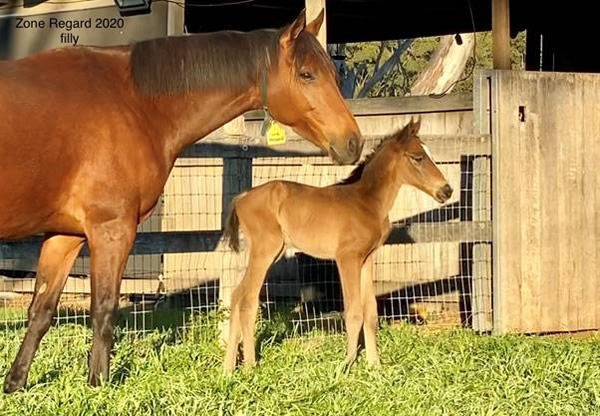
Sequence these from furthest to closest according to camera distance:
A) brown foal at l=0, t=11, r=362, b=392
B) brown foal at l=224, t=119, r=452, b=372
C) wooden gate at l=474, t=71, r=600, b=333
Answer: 1. wooden gate at l=474, t=71, r=600, b=333
2. brown foal at l=224, t=119, r=452, b=372
3. brown foal at l=0, t=11, r=362, b=392

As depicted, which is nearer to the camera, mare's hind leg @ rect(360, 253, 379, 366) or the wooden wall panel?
mare's hind leg @ rect(360, 253, 379, 366)

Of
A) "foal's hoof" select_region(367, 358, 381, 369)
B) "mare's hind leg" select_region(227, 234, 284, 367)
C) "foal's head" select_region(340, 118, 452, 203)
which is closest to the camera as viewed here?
"foal's hoof" select_region(367, 358, 381, 369)

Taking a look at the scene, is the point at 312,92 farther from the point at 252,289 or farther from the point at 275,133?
the point at 252,289

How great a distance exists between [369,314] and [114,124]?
2.35m

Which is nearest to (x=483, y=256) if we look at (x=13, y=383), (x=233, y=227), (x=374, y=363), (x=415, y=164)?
(x=415, y=164)

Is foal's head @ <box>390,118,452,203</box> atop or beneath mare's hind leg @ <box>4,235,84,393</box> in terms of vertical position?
atop

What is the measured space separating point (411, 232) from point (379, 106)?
1758mm

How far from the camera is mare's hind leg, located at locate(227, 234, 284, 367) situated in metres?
6.33

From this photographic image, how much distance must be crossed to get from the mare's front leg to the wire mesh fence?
2.64 m

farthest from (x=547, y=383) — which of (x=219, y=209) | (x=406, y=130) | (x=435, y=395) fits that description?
(x=219, y=209)

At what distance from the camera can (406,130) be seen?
281 inches

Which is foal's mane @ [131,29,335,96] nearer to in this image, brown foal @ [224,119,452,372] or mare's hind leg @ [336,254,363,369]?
brown foal @ [224,119,452,372]

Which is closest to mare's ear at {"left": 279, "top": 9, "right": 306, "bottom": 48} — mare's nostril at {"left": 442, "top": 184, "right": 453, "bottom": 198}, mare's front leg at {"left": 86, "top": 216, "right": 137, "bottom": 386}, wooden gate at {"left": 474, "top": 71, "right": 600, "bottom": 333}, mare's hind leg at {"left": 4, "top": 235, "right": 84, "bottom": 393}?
mare's front leg at {"left": 86, "top": 216, "right": 137, "bottom": 386}

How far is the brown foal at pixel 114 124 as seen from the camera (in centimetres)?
502
